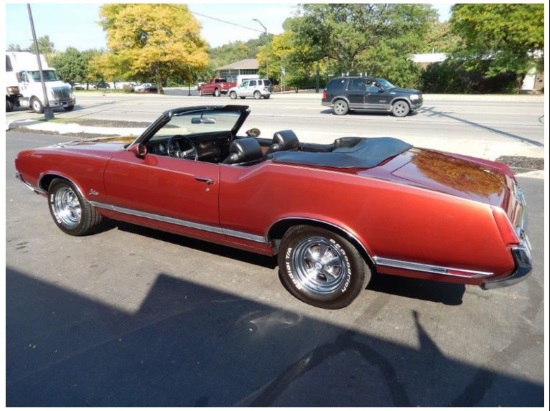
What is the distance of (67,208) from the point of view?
15.4 ft

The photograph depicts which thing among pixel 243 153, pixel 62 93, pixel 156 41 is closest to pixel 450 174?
pixel 243 153

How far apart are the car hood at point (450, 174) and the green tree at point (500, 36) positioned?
30.6 metres

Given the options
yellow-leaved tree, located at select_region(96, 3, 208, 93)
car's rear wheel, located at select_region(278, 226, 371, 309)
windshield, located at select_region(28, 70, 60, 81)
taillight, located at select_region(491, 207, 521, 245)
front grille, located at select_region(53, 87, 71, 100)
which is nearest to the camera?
taillight, located at select_region(491, 207, 521, 245)

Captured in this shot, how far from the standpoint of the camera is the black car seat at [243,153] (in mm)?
3557

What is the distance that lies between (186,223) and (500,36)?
1311 inches

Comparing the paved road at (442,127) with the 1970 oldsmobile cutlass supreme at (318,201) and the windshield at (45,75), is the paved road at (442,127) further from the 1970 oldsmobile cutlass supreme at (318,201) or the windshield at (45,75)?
the windshield at (45,75)

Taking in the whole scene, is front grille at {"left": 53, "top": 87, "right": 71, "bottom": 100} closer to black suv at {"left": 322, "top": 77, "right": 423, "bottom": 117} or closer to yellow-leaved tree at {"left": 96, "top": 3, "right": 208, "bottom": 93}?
black suv at {"left": 322, "top": 77, "right": 423, "bottom": 117}

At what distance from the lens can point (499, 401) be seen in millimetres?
2207

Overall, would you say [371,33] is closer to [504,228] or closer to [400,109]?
[400,109]

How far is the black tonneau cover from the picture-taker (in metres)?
3.00

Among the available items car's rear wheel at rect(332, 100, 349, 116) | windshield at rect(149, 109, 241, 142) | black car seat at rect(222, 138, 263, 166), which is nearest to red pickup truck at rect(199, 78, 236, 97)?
car's rear wheel at rect(332, 100, 349, 116)

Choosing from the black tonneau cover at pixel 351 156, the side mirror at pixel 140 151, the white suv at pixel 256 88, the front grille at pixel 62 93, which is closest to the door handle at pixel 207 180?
the black tonneau cover at pixel 351 156

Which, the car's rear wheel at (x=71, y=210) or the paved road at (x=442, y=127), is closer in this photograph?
the car's rear wheel at (x=71, y=210)

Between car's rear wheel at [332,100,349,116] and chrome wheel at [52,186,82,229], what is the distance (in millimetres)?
16316
